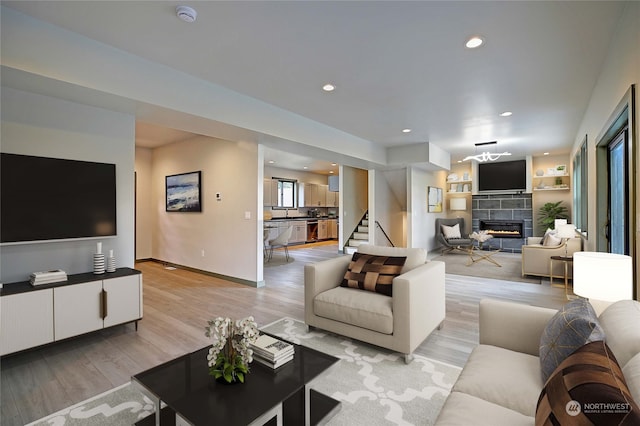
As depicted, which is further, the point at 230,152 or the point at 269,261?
the point at 269,261

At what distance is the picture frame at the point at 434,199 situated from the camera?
843 centimetres

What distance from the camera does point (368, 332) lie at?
8.67ft

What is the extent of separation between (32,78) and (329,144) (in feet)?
12.5

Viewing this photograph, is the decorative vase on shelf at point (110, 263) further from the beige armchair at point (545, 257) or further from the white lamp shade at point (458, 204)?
the white lamp shade at point (458, 204)

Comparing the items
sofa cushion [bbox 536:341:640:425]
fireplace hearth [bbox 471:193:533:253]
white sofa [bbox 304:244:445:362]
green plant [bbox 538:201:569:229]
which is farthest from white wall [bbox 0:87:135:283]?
green plant [bbox 538:201:569:229]

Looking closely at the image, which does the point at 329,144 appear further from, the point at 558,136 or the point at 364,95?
the point at 558,136

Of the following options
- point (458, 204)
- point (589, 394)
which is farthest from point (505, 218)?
point (589, 394)

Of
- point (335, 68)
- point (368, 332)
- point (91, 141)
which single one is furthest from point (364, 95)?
point (91, 141)

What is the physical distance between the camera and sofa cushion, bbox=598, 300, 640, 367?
3.57 ft

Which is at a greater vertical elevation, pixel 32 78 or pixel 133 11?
pixel 133 11

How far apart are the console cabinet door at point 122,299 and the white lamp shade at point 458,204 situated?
28.0ft

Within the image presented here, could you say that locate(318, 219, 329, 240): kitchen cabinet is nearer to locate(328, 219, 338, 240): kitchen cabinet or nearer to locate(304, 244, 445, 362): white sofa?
locate(328, 219, 338, 240): kitchen cabinet

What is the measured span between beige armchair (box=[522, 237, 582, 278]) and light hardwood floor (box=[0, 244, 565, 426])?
532mm

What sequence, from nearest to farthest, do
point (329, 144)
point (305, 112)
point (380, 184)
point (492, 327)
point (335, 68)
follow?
point (492, 327)
point (335, 68)
point (305, 112)
point (329, 144)
point (380, 184)
